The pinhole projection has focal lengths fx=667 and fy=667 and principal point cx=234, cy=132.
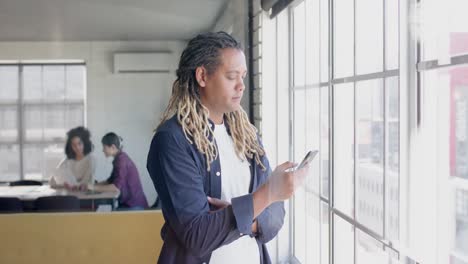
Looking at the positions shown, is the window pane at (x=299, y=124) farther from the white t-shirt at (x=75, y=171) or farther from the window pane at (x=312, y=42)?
the white t-shirt at (x=75, y=171)

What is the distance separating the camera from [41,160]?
4.54 m

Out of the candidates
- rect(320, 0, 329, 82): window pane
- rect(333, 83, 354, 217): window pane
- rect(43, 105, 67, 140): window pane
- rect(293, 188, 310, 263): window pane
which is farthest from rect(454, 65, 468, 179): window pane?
rect(43, 105, 67, 140): window pane

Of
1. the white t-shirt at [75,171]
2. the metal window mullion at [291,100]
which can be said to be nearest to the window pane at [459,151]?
the metal window mullion at [291,100]

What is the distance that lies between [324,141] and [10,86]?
2.37 meters

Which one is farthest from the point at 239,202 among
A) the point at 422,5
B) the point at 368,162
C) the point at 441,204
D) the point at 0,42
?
the point at 0,42

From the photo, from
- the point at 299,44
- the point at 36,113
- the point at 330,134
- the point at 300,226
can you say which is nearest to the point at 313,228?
the point at 300,226

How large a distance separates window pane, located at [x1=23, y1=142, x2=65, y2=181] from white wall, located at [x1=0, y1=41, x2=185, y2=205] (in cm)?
28

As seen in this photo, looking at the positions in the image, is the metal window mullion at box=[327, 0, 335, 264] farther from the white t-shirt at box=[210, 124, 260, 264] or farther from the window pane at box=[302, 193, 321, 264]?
the white t-shirt at box=[210, 124, 260, 264]

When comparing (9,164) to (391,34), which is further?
(9,164)

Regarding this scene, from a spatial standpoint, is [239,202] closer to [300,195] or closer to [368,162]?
[368,162]

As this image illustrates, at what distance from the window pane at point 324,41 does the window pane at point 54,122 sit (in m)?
2.05

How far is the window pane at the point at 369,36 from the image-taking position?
2.31m

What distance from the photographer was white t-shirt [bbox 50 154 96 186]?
4.48m

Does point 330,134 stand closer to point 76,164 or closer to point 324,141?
point 324,141
